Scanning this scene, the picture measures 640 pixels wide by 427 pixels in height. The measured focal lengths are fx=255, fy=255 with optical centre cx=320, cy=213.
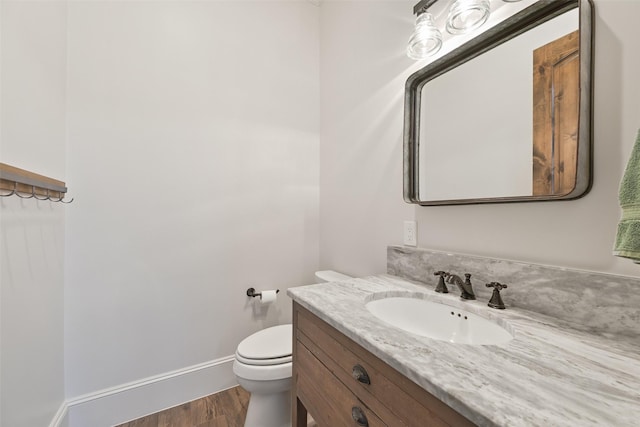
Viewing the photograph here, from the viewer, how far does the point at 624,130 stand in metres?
0.66

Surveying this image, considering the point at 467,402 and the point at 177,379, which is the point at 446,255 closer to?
the point at 467,402

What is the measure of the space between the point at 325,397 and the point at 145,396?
1287mm

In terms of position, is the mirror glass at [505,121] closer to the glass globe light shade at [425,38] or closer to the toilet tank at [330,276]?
the glass globe light shade at [425,38]

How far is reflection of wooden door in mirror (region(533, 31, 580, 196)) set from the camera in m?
0.74

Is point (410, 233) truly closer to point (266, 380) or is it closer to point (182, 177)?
point (266, 380)

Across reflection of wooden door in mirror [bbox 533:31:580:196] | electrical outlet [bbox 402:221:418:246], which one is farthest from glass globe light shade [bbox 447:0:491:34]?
electrical outlet [bbox 402:221:418:246]

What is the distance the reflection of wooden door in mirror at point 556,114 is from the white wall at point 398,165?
5cm

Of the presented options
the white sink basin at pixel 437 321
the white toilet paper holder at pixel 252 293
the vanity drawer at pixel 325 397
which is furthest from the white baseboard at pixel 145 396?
the white sink basin at pixel 437 321

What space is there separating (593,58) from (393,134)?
757mm

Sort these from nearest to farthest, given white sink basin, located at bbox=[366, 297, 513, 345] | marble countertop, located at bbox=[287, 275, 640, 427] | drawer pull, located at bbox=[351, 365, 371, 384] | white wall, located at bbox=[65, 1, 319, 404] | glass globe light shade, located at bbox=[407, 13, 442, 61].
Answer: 1. marble countertop, located at bbox=[287, 275, 640, 427]
2. drawer pull, located at bbox=[351, 365, 371, 384]
3. white sink basin, located at bbox=[366, 297, 513, 345]
4. glass globe light shade, located at bbox=[407, 13, 442, 61]
5. white wall, located at bbox=[65, 1, 319, 404]

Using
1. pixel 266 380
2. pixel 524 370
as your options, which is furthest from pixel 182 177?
pixel 524 370

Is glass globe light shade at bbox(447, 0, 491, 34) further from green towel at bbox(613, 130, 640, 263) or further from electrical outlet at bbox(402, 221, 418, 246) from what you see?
electrical outlet at bbox(402, 221, 418, 246)

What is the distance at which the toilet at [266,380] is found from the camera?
4.04 ft

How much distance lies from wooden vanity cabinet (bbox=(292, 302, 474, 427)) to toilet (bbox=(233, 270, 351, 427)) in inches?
9.3
